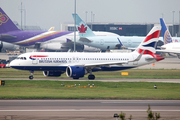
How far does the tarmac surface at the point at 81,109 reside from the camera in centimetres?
1861

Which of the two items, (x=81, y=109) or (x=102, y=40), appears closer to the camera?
(x=81, y=109)

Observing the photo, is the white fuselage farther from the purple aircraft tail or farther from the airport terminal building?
the airport terminal building

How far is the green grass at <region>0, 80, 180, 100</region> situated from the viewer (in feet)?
86.8

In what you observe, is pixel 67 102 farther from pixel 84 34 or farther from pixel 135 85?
pixel 84 34

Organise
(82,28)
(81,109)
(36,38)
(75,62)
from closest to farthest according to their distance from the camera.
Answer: (81,109)
(75,62)
(82,28)
(36,38)

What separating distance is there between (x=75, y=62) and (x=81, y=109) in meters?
22.9

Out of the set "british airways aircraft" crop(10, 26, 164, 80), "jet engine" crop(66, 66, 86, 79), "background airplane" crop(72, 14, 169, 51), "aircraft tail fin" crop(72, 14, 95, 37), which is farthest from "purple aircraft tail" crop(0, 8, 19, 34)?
"jet engine" crop(66, 66, 86, 79)

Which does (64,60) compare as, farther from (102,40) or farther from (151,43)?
(102,40)

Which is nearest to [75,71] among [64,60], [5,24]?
[64,60]

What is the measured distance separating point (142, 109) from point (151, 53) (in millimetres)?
27215

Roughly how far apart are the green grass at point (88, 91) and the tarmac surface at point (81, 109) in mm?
1948

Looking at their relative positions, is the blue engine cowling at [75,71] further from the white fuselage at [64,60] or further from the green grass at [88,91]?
the green grass at [88,91]

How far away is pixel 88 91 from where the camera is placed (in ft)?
98.2

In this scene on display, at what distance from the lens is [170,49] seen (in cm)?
7162
